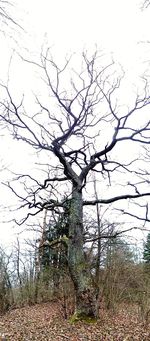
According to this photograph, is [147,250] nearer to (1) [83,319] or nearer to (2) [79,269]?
(2) [79,269]

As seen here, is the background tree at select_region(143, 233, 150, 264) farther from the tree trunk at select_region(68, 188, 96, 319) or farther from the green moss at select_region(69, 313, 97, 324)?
the green moss at select_region(69, 313, 97, 324)

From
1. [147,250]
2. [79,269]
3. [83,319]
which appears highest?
[147,250]

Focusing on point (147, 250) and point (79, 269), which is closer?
point (79, 269)

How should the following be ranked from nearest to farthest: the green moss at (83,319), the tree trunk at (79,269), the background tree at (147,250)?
the green moss at (83,319), the tree trunk at (79,269), the background tree at (147,250)

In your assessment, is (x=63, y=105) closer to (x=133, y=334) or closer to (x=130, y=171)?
(x=130, y=171)

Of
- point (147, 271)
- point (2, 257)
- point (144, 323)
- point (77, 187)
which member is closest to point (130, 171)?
point (77, 187)

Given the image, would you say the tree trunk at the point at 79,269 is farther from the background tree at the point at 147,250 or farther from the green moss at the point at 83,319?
the background tree at the point at 147,250

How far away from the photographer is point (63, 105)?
1352 centimetres

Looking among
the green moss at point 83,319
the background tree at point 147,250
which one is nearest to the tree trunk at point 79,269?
the green moss at point 83,319

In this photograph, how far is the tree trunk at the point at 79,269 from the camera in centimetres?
1101

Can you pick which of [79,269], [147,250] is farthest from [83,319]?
[147,250]

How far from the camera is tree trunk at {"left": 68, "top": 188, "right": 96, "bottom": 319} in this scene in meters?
11.0

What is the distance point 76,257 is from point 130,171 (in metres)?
3.82

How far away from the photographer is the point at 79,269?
37.1ft
